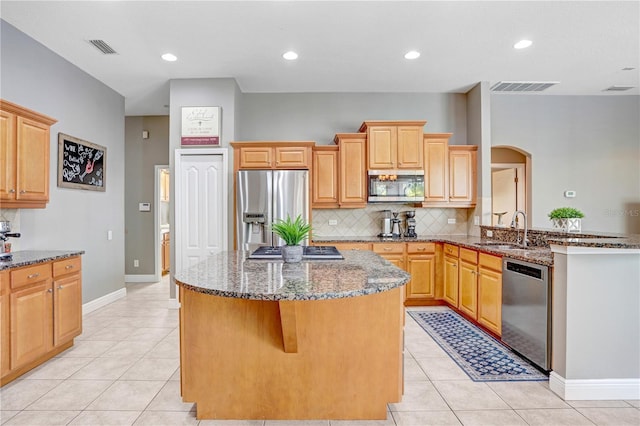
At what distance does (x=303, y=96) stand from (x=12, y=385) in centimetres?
441

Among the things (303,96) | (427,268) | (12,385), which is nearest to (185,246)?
(12,385)

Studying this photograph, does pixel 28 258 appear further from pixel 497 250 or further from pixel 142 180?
pixel 497 250

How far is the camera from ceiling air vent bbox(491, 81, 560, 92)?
14.9 feet

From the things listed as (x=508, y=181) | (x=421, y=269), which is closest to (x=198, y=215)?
(x=421, y=269)

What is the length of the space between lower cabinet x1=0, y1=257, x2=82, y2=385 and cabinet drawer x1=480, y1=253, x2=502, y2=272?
12.9ft

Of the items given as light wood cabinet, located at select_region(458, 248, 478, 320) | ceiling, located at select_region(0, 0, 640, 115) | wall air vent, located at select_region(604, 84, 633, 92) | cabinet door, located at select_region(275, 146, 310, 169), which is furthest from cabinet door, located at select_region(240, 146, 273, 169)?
wall air vent, located at select_region(604, 84, 633, 92)

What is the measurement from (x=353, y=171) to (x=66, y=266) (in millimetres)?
3317

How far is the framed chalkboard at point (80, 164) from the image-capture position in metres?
3.75

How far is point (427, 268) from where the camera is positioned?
14.3 feet

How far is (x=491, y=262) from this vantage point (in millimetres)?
3246

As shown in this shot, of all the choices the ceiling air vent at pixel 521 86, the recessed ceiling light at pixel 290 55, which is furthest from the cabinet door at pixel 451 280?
the recessed ceiling light at pixel 290 55

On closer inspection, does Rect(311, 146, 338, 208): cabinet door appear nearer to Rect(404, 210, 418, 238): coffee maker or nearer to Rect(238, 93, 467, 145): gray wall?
Rect(238, 93, 467, 145): gray wall

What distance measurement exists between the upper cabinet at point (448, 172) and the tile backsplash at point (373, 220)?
0.30 meters

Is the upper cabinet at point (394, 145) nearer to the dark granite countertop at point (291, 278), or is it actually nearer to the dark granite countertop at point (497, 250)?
the dark granite countertop at point (497, 250)
